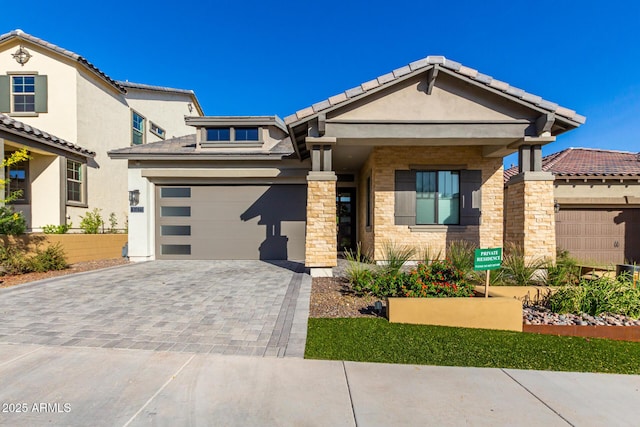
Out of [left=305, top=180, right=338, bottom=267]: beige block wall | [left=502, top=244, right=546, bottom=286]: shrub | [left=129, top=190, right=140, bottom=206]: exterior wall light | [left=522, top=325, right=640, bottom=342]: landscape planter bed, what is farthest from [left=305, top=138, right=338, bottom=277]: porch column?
[left=129, top=190, right=140, bottom=206]: exterior wall light

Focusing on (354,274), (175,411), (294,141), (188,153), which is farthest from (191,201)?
(175,411)

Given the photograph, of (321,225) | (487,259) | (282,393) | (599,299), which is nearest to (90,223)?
(321,225)

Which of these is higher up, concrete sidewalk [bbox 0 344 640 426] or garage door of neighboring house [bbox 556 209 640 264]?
garage door of neighboring house [bbox 556 209 640 264]

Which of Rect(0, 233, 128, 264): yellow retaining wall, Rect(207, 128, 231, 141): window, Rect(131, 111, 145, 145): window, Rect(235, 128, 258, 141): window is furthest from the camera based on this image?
Rect(131, 111, 145, 145): window

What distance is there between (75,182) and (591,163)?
21286 millimetres

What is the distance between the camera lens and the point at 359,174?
12.3 m

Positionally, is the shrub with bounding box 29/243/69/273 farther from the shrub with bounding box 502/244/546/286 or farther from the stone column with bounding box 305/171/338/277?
the shrub with bounding box 502/244/546/286

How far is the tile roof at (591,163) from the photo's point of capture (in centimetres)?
1109

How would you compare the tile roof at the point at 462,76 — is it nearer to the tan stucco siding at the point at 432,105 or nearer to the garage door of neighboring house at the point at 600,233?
the tan stucco siding at the point at 432,105

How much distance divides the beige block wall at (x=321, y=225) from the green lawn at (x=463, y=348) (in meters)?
2.94

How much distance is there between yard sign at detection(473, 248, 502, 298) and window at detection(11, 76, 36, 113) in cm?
1708

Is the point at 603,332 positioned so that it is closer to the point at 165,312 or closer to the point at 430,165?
the point at 430,165

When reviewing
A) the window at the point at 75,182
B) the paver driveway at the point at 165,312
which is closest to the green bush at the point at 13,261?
the paver driveway at the point at 165,312

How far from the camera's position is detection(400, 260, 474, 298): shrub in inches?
209
